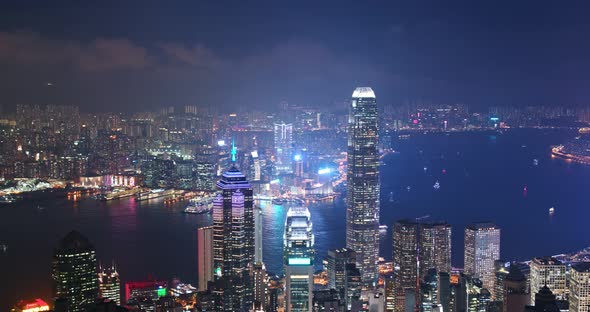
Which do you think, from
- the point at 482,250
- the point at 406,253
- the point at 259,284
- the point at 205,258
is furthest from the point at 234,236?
the point at 482,250

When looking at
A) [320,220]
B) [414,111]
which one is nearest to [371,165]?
[320,220]

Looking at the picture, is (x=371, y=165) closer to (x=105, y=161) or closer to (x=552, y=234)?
(x=552, y=234)

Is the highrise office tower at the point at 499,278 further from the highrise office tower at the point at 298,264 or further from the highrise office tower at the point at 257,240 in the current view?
the highrise office tower at the point at 257,240

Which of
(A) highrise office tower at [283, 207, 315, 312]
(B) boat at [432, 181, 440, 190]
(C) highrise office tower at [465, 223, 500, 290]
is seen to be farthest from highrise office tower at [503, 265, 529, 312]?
(B) boat at [432, 181, 440, 190]

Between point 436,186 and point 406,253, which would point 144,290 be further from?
point 436,186

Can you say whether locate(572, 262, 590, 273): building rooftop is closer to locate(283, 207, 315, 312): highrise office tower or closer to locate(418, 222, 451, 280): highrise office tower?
locate(418, 222, 451, 280): highrise office tower

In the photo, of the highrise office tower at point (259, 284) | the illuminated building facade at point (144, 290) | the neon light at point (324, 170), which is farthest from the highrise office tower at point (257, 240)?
the neon light at point (324, 170)
